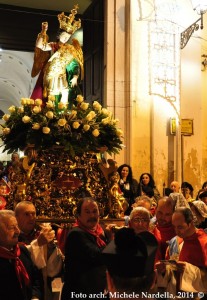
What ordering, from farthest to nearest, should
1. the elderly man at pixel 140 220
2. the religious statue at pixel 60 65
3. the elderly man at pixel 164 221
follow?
1. the religious statue at pixel 60 65
2. the elderly man at pixel 164 221
3. the elderly man at pixel 140 220

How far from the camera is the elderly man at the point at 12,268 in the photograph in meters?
3.70

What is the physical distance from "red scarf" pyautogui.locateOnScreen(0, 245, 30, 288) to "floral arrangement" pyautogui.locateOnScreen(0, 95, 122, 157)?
8.45ft

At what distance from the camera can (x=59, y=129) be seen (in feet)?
21.2

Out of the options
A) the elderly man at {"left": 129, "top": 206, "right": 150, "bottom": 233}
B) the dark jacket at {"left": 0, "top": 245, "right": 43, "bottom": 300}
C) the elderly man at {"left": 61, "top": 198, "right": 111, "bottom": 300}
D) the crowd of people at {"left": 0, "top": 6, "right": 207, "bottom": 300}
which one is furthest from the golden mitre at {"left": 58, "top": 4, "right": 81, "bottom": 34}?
the dark jacket at {"left": 0, "top": 245, "right": 43, "bottom": 300}

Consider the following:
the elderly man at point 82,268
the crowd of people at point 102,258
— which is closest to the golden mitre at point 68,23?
the crowd of people at point 102,258

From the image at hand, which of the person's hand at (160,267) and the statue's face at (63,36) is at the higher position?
the statue's face at (63,36)

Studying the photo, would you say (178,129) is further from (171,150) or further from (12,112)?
(12,112)

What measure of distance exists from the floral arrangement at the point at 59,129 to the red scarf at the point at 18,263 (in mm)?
2577

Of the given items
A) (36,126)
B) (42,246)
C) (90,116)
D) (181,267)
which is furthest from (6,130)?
(181,267)

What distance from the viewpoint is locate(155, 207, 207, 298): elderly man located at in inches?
163

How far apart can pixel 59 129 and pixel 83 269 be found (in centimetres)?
269

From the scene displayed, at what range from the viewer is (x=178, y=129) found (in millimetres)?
11375

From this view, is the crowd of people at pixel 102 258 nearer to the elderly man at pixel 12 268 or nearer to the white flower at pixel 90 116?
the elderly man at pixel 12 268

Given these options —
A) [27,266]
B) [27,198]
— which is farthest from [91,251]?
[27,198]
